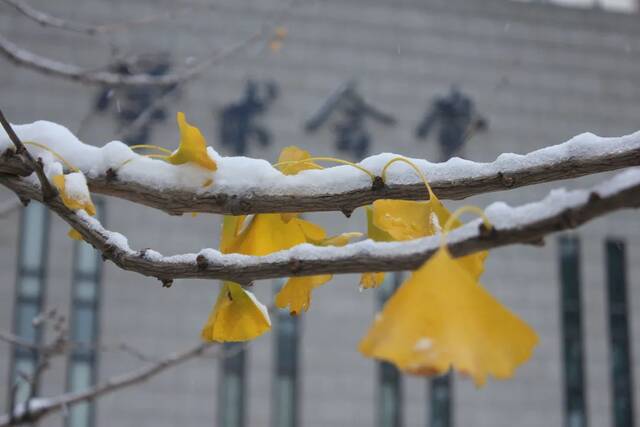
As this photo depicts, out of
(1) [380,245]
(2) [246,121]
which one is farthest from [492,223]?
(2) [246,121]

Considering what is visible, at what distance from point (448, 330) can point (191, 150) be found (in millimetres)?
473

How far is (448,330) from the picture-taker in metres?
0.68

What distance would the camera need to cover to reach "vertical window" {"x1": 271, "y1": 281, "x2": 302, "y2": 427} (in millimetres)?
15500

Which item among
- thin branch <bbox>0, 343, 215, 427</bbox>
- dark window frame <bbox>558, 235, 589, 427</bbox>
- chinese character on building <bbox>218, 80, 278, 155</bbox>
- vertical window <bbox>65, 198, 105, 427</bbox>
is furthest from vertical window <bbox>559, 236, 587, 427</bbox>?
thin branch <bbox>0, 343, 215, 427</bbox>

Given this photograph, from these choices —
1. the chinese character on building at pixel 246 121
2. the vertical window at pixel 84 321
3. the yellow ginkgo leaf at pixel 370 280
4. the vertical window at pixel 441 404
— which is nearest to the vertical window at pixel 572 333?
the vertical window at pixel 441 404

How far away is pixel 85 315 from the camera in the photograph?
15.2 meters

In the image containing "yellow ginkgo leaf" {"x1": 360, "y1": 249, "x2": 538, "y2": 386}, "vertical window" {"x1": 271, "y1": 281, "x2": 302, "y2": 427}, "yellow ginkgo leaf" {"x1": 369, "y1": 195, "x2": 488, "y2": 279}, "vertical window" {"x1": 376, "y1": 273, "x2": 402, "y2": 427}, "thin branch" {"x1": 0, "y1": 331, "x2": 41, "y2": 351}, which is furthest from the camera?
"vertical window" {"x1": 376, "y1": 273, "x2": 402, "y2": 427}

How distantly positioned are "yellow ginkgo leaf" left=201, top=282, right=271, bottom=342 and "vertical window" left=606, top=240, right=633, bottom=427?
54.6 ft

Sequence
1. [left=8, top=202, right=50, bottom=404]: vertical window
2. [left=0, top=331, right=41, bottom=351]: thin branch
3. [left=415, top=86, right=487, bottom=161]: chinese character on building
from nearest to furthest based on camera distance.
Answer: [left=0, top=331, right=41, bottom=351]: thin branch < [left=8, top=202, right=50, bottom=404]: vertical window < [left=415, top=86, right=487, bottom=161]: chinese character on building

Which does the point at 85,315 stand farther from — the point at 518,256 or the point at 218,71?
the point at 518,256

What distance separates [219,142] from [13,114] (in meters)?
3.09

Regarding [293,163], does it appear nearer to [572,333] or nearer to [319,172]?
[319,172]

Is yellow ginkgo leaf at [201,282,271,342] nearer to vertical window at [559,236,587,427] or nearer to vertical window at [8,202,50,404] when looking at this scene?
vertical window at [8,202,50,404]

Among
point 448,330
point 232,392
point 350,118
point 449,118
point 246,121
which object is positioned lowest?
point 232,392
